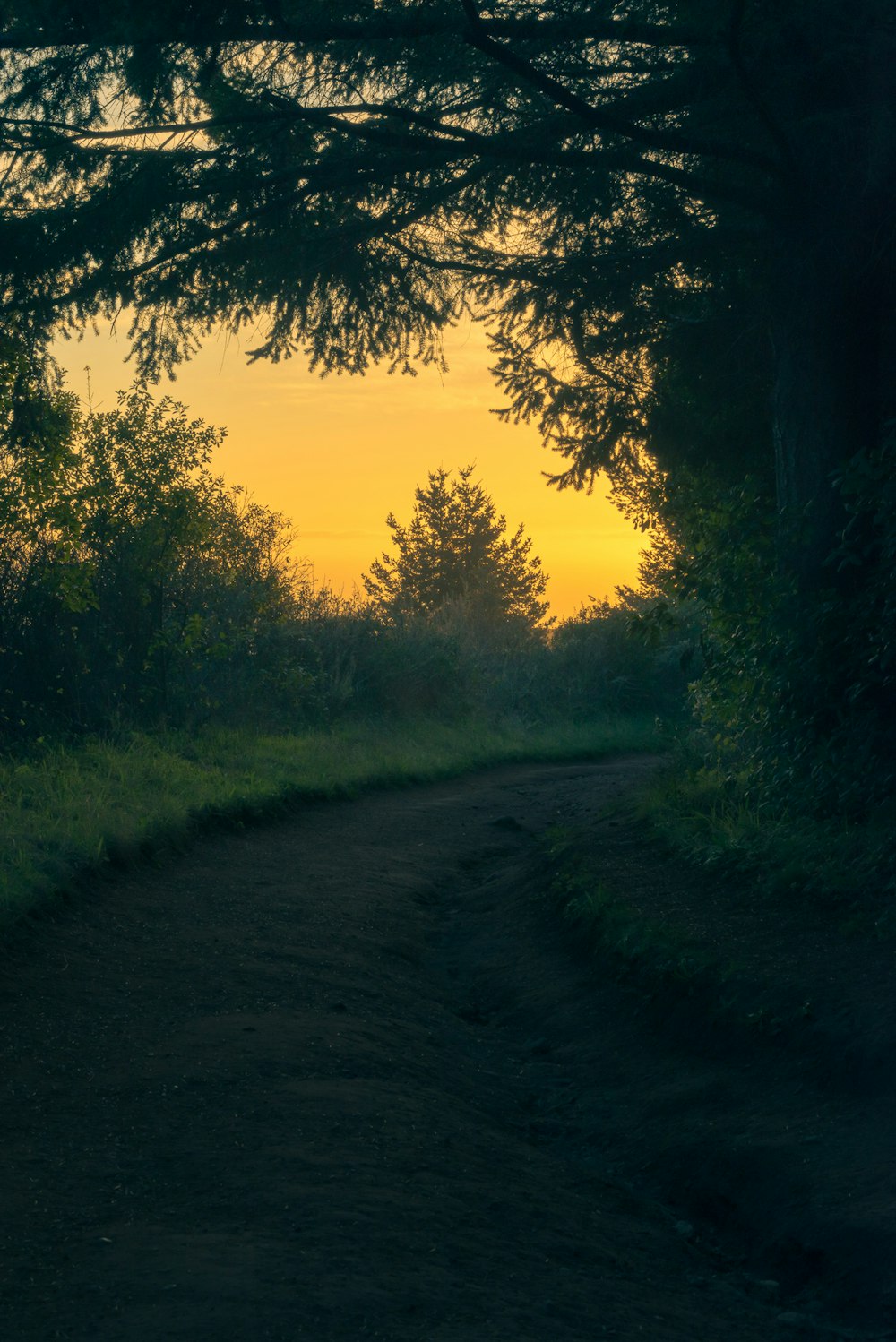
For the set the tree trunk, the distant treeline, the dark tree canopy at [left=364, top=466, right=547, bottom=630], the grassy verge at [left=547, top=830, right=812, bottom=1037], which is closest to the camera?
the grassy verge at [left=547, top=830, right=812, bottom=1037]

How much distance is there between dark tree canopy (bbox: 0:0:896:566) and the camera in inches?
321

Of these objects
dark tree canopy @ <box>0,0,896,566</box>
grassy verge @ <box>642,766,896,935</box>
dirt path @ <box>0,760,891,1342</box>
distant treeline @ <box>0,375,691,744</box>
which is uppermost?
dark tree canopy @ <box>0,0,896,566</box>

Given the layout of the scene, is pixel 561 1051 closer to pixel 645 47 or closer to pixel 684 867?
pixel 684 867

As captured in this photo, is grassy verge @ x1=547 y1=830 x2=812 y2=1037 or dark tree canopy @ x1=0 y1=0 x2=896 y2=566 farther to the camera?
dark tree canopy @ x1=0 y1=0 x2=896 y2=566

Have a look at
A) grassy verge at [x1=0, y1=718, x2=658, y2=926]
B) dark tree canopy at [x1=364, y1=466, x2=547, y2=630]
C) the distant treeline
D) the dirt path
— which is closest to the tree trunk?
the distant treeline

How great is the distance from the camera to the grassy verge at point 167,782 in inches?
353

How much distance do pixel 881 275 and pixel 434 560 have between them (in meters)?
56.7

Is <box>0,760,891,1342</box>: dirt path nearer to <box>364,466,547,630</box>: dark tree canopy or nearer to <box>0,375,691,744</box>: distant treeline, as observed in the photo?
<box>0,375,691,744</box>: distant treeline

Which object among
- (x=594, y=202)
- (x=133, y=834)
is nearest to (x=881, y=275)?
(x=594, y=202)

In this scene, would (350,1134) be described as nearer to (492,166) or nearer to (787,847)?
(787,847)

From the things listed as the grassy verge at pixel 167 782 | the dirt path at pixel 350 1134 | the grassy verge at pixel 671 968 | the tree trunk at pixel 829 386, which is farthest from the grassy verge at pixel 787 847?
the grassy verge at pixel 167 782

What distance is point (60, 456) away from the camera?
13820mm

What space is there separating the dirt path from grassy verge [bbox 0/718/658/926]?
0.59 m

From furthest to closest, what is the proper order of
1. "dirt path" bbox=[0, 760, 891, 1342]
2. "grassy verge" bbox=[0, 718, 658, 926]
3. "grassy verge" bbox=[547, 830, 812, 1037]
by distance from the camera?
"grassy verge" bbox=[0, 718, 658, 926], "grassy verge" bbox=[547, 830, 812, 1037], "dirt path" bbox=[0, 760, 891, 1342]
